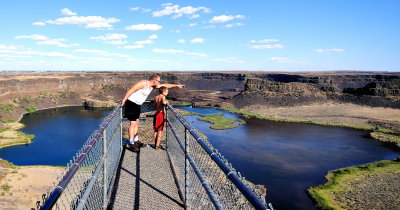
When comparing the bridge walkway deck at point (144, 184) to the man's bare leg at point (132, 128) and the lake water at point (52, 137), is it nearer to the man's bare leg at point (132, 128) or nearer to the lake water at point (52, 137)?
the man's bare leg at point (132, 128)

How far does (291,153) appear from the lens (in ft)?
124

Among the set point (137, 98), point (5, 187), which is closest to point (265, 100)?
point (5, 187)

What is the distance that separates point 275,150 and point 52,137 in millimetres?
33777

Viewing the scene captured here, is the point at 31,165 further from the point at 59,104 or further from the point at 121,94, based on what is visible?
the point at 121,94

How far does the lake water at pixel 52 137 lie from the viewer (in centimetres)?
3482

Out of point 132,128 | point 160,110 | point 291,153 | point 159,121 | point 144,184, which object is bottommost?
point 291,153

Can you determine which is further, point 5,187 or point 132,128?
point 5,187

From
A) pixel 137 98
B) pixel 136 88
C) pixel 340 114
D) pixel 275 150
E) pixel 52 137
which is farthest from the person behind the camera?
pixel 340 114

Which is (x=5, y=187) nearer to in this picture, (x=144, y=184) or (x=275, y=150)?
(x=144, y=184)

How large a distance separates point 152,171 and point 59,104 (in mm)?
90817

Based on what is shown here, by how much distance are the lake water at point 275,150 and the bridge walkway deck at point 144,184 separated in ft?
56.2

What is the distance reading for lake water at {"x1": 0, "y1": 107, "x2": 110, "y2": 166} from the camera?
3482cm

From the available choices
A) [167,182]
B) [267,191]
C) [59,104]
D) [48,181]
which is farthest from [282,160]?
[59,104]

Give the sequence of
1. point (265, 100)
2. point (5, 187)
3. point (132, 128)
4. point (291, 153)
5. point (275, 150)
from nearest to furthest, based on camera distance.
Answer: point (132, 128) < point (5, 187) < point (291, 153) < point (275, 150) < point (265, 100)
